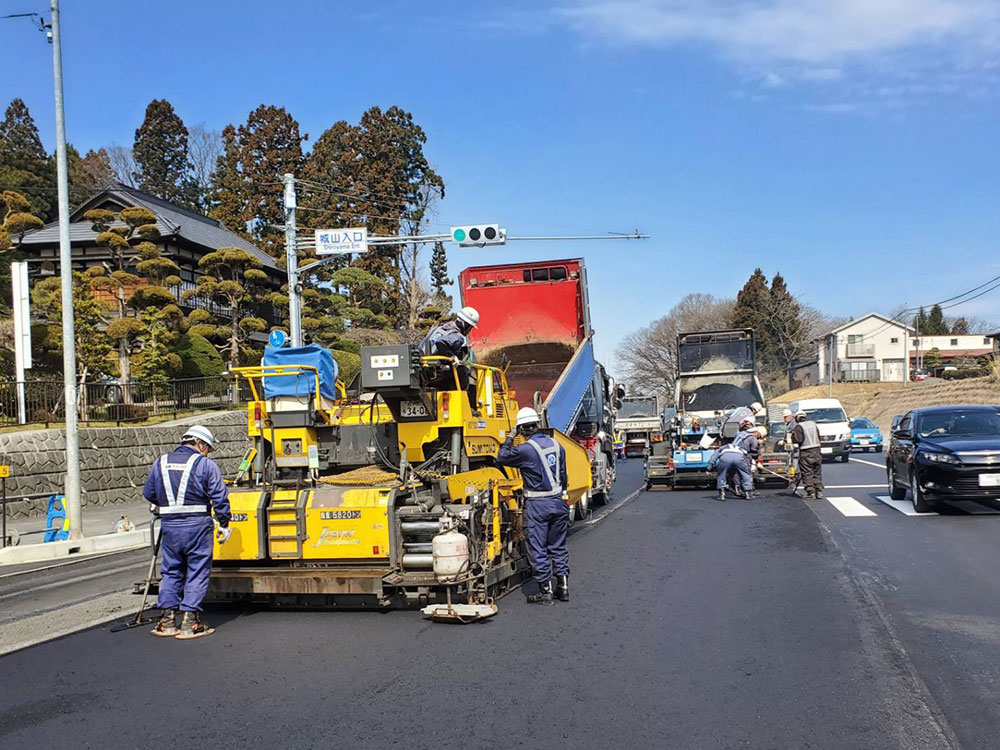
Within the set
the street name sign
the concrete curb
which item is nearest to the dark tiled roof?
the street name sign

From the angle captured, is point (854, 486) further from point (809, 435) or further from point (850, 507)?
point (850, 507)

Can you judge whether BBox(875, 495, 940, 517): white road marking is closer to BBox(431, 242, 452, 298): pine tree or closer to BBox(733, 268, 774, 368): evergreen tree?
BBox(431, 242, 452, 298): pine tree

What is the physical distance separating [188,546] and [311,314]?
30.9 metres

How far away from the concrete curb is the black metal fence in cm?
729

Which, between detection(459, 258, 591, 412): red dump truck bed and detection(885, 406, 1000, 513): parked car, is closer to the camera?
detection(885, 406, 1000, 513): parked car

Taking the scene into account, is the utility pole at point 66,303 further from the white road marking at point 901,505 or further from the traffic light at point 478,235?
the white road marking at point 901,505

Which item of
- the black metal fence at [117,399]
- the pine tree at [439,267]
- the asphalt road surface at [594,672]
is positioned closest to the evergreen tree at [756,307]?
the pine tree at [439,267]

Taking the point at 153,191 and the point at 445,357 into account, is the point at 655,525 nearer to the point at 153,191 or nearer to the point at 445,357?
the point at 445,357

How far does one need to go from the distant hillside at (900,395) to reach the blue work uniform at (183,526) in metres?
37.8

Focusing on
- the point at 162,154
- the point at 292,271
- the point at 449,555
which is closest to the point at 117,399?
the point at 292,271

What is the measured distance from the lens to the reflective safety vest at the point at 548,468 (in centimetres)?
835

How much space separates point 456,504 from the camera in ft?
26.9

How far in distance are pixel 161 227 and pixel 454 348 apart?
30.2 m

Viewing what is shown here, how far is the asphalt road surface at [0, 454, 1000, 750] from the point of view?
482cm
